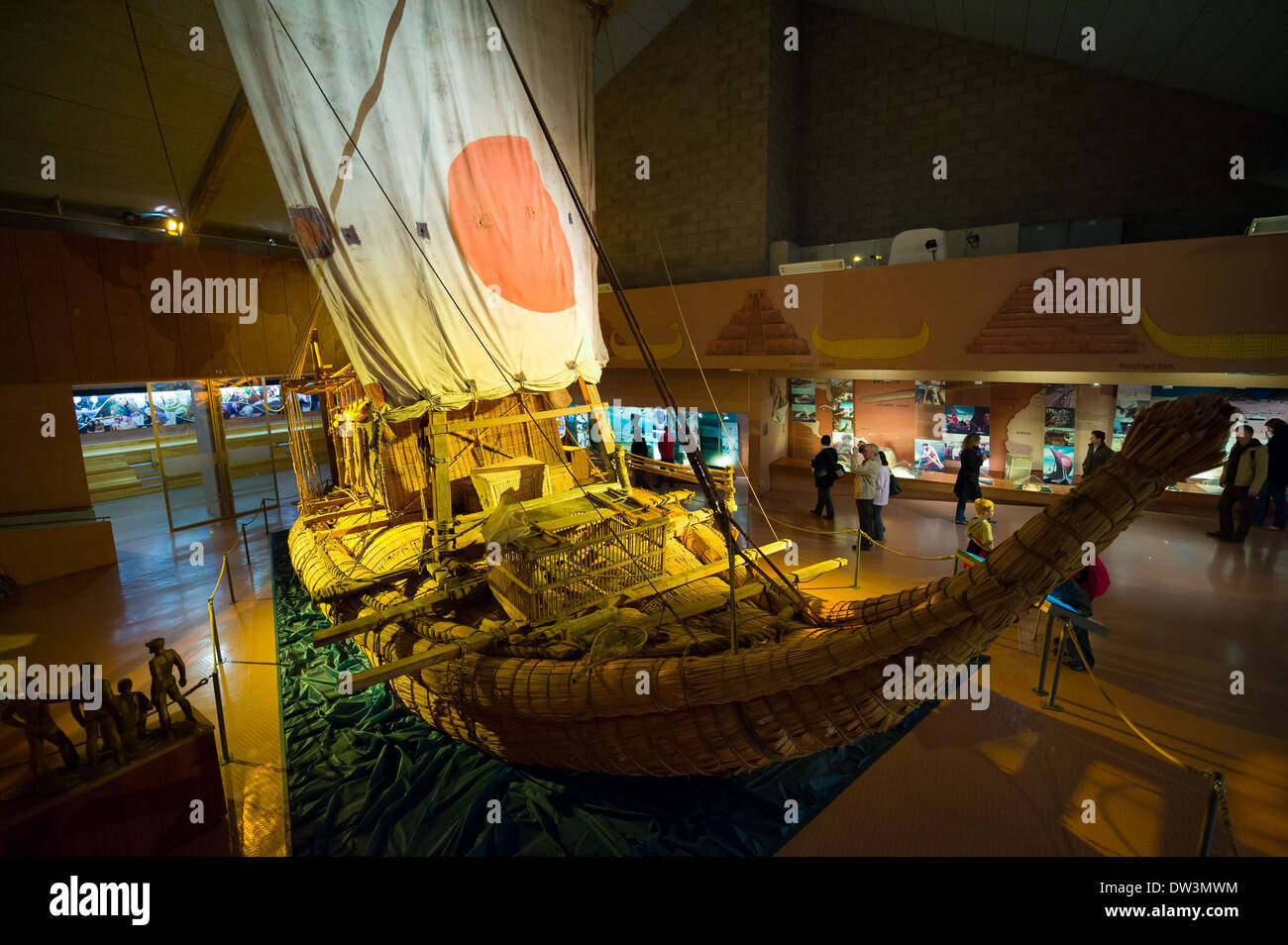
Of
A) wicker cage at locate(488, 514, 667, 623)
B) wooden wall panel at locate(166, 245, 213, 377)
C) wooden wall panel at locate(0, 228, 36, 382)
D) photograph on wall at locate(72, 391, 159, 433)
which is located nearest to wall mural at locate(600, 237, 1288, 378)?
wicker cage at locate(488, 514, 667, 623)

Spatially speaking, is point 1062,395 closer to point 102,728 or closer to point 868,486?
point 868,486

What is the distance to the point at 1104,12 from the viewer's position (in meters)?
7.30

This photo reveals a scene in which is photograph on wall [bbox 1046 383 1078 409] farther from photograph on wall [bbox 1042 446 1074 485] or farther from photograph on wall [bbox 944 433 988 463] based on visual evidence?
photograph on wall [bbox 944 433 988 463]

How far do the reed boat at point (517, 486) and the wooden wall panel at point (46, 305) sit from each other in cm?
316

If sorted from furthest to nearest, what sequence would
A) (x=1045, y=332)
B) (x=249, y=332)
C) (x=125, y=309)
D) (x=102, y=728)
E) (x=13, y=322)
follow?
(x=249, y=332)
(x=125, y=309)
(x=13, y=322)
(x=1045, y=332)
(x=102, y=728)

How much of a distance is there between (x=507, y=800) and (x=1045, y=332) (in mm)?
7236

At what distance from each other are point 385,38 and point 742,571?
488 centimetres

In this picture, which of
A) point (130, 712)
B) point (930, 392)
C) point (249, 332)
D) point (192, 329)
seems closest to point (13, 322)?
point (192, 329)

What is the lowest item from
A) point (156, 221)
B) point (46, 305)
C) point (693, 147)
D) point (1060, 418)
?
point (1060, 418)

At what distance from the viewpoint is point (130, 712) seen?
10.7ft

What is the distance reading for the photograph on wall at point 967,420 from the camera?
8.87 m

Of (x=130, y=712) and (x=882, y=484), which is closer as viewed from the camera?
(x=130, y=712)

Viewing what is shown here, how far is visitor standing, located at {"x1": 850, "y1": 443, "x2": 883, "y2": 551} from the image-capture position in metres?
7.06

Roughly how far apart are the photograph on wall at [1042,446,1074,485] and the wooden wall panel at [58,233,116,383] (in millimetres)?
12441
